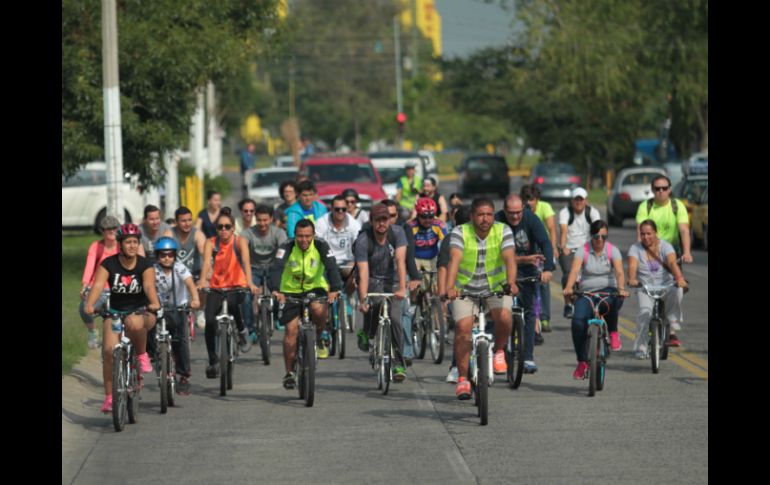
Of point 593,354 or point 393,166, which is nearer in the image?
point 593,354

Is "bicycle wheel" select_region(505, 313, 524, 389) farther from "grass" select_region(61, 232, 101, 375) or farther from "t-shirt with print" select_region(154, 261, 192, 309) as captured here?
"grass" select_region(61, 232, 101, 375)

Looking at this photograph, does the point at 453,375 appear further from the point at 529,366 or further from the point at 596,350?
the point at 529,366

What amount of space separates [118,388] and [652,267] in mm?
5973


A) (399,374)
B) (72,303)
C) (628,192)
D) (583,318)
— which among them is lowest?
(399,374)

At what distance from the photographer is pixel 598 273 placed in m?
15.2

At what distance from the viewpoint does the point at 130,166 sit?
87.6 ft

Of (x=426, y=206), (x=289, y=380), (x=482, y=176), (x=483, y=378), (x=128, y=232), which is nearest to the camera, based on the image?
(x=483, y=378)

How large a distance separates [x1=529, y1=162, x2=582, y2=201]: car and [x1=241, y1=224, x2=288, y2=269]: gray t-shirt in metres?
34.7

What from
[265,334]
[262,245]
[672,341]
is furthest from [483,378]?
[262,245]

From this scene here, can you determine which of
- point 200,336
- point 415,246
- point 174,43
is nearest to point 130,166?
point 174,43

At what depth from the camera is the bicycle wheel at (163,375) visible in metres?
13.7

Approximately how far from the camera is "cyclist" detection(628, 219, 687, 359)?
16109 millimetres

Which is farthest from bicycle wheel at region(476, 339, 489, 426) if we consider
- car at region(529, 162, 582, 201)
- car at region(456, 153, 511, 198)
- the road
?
car at region(456, 153, 511, 198)

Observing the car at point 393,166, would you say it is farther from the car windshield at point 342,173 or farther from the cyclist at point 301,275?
the cyclist at point 301,275
